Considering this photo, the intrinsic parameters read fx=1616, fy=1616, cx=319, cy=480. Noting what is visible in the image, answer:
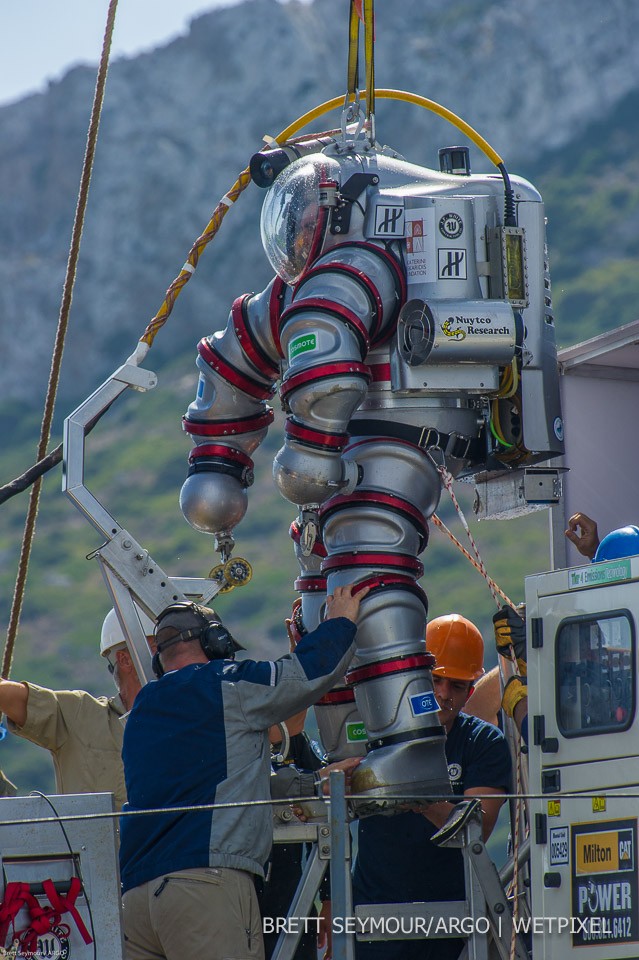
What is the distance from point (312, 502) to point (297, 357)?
1.80 feet

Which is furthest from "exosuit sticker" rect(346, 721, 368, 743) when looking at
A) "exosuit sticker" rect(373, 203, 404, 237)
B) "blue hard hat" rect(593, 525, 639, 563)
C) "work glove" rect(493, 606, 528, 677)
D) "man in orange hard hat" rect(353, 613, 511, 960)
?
"exosuit sticker" rect(373, 203, 404, 237)

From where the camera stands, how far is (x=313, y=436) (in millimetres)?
5992

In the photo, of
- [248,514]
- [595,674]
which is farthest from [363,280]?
[248,514]

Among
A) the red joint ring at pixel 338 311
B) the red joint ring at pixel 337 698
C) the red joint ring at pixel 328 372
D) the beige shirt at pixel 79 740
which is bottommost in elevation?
the beige shirt at pixel 79 740

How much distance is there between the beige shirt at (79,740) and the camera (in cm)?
638

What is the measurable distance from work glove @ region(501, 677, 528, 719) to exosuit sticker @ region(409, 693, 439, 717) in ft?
0.99

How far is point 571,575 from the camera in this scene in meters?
5.48

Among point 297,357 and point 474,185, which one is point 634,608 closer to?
point 297,357

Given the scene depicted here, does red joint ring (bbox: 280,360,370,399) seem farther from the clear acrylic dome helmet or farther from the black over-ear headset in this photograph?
the black over-ear headset

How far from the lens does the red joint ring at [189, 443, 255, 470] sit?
6.96m

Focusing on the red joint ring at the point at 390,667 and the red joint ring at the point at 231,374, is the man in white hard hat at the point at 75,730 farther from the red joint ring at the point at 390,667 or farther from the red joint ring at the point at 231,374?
the red joint ring at the point at 231,374

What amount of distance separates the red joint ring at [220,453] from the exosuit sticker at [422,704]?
1.41 metres

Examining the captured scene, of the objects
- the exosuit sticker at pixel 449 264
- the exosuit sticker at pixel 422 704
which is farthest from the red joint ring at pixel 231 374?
the exosuit sticker at pixel 422 704

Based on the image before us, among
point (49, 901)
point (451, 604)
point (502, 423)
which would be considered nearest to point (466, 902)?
point (49, 901)
